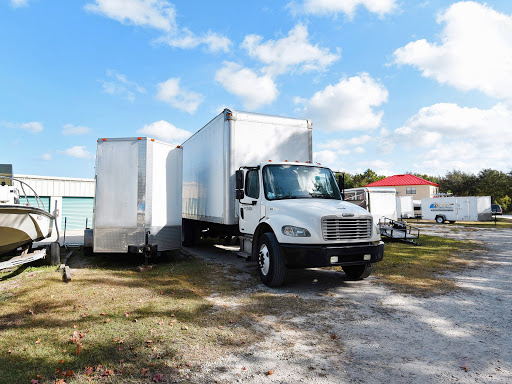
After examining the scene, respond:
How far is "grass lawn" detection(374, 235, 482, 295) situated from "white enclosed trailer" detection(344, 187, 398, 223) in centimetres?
520

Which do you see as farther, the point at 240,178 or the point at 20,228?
the point at 240,178

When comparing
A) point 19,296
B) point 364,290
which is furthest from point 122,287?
point 364,290

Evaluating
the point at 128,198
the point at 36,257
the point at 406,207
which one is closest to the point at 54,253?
the point at 36,257

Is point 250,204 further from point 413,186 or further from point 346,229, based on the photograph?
point 413,186

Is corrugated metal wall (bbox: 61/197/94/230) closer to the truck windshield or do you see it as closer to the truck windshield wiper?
the truck windshield

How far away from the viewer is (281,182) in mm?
7473

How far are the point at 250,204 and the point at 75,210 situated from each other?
80.5 feet

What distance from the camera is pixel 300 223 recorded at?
6.32 m

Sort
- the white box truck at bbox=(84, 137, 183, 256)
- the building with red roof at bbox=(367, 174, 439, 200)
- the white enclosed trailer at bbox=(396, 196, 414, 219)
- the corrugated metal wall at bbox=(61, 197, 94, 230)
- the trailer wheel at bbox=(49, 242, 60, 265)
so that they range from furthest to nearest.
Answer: the building with red roof at bbox=(367, 174, 439, 200) → the white enclosed trailer at bbox=(396, 196, 414, 219) → the corrugated metal wall at bbox=(61, 197, 94, 230) → the trailer wheel at bbox=(49, 242, 60, 265) → the white box truck at bbox=(84, 137, 183, 256)

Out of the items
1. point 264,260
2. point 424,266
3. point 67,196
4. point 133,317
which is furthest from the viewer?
point 67,196

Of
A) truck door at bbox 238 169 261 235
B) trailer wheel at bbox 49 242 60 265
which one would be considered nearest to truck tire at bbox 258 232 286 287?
truck door at bbox 238 169 261 235

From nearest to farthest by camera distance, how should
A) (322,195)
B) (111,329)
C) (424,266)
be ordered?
(111,329) < (322,195) < (424,266)

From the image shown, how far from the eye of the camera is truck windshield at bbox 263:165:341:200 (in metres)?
7.34

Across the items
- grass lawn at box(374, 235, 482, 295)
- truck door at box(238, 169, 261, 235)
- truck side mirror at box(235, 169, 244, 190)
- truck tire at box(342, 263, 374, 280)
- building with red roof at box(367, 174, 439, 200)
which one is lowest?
grass lawn at box(374, 235, 482, 295)
